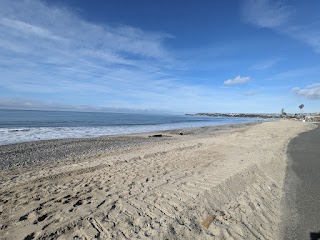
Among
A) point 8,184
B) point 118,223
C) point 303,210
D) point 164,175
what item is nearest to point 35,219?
point 118,223

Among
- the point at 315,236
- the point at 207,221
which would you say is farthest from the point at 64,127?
the point at 315,236

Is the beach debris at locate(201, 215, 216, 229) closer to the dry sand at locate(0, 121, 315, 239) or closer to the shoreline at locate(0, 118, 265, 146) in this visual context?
the dry sand at locate(0, 121, 315, 239)

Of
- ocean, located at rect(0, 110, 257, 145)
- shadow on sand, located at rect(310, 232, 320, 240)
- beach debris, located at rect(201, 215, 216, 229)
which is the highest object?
beach debris, located at rect(201, 215, 216, 229)

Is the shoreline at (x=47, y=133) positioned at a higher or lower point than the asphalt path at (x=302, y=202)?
lower

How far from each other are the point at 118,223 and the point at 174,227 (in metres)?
1.19

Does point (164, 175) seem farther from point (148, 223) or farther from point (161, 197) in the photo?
point (148, 223)

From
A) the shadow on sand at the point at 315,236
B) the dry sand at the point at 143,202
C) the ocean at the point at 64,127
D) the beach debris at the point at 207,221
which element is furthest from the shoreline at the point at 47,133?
the shadow on sand at the point at 315,236

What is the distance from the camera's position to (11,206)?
17.3ft

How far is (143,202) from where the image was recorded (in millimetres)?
5441

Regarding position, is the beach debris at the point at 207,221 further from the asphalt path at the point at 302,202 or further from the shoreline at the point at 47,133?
the shoreline at the point at 47,133

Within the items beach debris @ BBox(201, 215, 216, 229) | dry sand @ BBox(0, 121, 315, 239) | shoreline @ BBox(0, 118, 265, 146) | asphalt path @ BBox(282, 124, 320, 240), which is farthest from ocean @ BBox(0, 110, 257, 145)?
asphalt path @ BBox(282, 124, 320, 240)

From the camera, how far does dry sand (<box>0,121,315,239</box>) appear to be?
169 inches

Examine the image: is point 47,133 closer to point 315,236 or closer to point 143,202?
point 143,202

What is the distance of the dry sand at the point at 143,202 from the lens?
4285 mm
